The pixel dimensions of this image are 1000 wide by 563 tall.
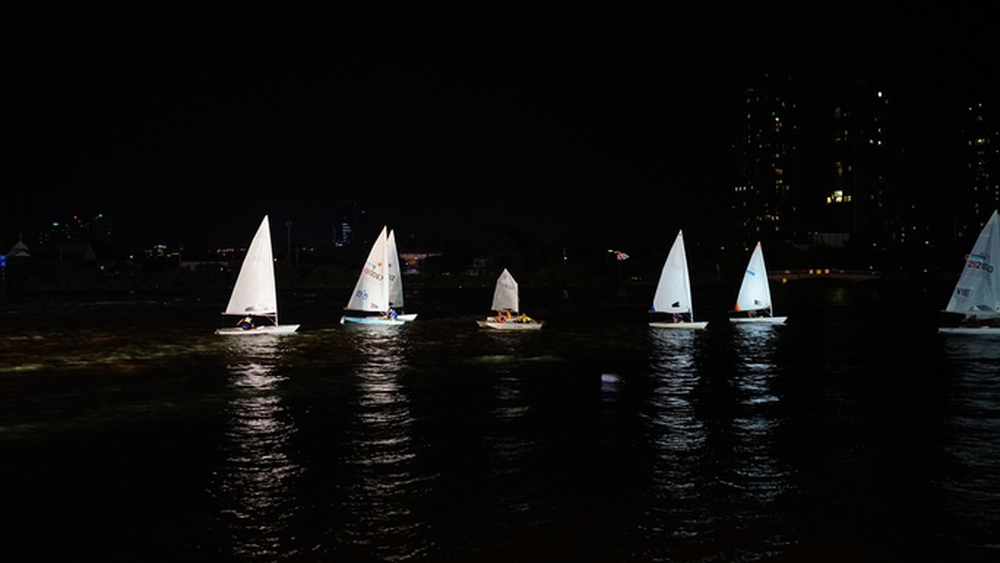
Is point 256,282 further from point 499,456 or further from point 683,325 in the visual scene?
point 499,456

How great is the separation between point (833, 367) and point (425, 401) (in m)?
23.1

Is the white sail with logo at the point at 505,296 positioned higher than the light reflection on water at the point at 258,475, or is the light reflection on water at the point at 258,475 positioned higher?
the white sail with logo at the point at 505,296

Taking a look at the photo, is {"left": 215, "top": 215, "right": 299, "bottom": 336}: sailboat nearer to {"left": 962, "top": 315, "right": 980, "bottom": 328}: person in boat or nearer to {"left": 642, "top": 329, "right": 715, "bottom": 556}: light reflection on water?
{"left": 642, "top": 329, "right": 715, "bottom": 556}: light reflection on water

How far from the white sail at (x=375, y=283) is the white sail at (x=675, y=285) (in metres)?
18.3

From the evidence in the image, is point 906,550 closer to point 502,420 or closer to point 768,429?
point 768,429

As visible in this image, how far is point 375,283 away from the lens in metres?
61.8

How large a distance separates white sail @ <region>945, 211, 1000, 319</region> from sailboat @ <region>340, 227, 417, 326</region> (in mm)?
35406

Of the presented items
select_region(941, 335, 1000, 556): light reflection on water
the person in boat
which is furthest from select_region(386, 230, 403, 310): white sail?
the person in boat

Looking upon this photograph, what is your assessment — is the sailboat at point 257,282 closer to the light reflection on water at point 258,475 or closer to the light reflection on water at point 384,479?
the light reflection on water at point 258,475

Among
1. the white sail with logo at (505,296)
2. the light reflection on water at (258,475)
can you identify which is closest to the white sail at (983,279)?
the white sail with logo at (505,296)

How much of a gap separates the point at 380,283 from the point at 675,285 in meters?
20.3

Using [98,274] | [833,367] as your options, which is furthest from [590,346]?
[98,274]

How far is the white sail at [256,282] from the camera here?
5128cm

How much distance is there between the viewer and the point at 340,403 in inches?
1298
